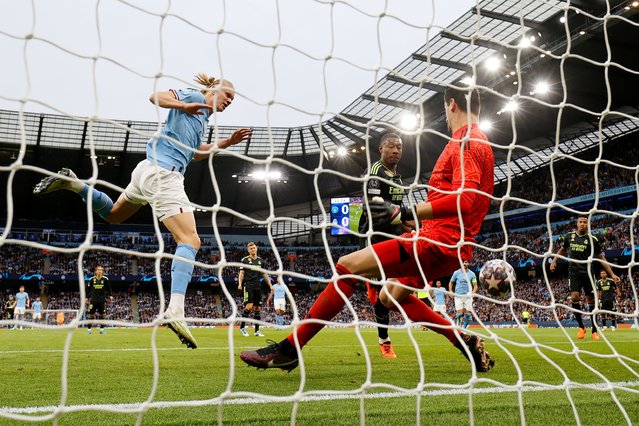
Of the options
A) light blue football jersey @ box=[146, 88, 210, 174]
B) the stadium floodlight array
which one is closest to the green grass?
the stadium floodlight array

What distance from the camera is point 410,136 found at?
15586 millimetres

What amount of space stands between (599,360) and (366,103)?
2392 cm

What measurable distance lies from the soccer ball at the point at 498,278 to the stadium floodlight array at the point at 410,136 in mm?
327

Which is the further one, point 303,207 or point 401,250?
point 303,207

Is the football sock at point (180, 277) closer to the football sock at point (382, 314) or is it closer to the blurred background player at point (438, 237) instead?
the blurred background player at point (438, 237)

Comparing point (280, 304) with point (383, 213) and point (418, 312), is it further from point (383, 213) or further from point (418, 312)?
point (383, 213)

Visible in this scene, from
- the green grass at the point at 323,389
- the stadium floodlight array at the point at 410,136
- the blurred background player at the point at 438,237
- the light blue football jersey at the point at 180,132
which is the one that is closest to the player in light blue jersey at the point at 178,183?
the light blue football jersey at the point at 180,132

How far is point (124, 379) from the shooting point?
3.87 metres

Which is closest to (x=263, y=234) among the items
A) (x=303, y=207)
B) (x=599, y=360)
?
(x=303, y=207)

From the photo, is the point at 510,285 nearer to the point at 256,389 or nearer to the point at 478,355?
the point at 478,355

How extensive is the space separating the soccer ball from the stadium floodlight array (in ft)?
1.07

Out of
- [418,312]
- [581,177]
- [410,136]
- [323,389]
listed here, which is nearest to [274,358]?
[323,389]

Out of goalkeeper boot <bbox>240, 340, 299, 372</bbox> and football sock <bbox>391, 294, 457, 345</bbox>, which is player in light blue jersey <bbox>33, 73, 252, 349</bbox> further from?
football sock <bbox>391, 294, 457, 345</bbox>

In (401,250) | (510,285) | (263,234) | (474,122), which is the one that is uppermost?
(263,234)
